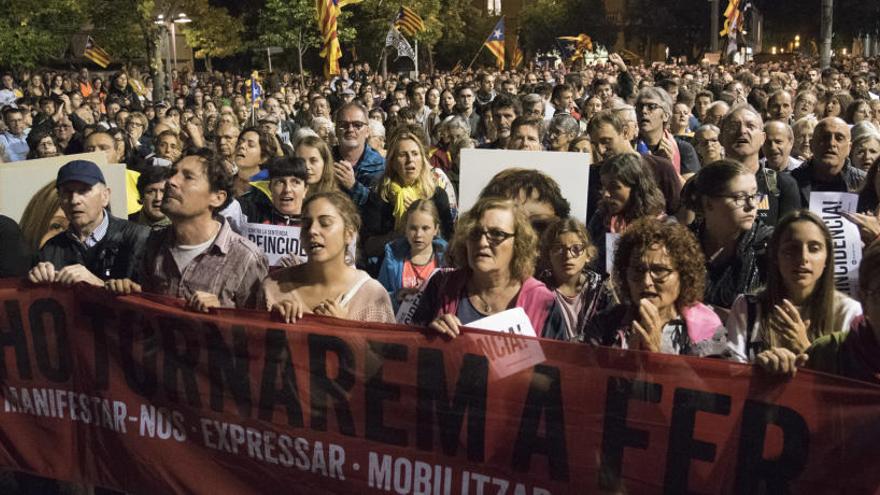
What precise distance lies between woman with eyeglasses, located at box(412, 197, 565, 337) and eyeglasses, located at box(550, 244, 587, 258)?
413mm

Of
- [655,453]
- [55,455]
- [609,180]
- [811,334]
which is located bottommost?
[55,455]

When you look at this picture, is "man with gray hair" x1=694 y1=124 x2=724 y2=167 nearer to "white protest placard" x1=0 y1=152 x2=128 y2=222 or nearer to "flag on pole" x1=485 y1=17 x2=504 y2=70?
"white protest placard" x1=0 y1=152 x2=128 y2=222

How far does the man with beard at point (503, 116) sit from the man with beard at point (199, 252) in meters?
4.38

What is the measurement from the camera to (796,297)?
13.9 ft

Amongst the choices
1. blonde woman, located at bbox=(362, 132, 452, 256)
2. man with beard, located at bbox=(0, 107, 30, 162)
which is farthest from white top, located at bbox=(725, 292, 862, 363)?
man with beard, located at bbox=(0, 107, 30, 162)

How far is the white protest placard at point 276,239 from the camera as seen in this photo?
20.2ft

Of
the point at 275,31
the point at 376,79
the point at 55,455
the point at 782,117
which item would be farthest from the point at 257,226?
the point at 275,31

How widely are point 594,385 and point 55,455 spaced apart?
2455 millimetres

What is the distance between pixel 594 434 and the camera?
156 inches

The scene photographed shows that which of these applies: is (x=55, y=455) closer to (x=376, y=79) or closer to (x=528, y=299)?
(x=528, y=299)

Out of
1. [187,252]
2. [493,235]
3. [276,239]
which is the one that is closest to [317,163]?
[276,239]

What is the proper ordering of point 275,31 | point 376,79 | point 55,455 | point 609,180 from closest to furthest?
point 55,455, point 609,180, point 376,79, point 275,31

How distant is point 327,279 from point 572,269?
3.62 ft

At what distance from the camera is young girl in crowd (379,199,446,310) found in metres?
5.99
